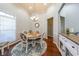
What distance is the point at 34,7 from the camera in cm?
197

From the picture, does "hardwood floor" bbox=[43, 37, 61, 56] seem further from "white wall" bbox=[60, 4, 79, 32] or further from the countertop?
"white wall" bbox=[60, 4, 79, 32]

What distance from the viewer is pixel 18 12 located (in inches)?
77.3

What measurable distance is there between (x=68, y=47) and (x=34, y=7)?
34.8 inches

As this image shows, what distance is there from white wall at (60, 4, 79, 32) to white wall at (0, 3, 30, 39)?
653 millimetres

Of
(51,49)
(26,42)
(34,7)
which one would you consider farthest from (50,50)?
(34,7)

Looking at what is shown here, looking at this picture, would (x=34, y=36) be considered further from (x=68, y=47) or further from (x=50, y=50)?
(x=68, y=47)

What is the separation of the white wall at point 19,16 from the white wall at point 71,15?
65 centimetres

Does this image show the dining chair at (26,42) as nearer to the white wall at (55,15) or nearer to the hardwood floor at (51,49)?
the hardwood floor at (51,49)

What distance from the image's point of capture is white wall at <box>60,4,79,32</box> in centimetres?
192

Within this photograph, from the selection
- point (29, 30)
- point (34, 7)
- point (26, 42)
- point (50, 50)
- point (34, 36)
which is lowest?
point (50, 50)

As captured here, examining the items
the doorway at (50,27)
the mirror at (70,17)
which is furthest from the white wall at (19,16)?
the mirror at (70,17)

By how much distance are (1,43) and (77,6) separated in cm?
142

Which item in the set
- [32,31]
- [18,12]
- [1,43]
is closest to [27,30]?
[32,31]

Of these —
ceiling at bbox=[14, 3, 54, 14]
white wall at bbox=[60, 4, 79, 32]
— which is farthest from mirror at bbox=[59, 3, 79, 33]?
ceiling at bbox=[14, 3, 54, 14]
